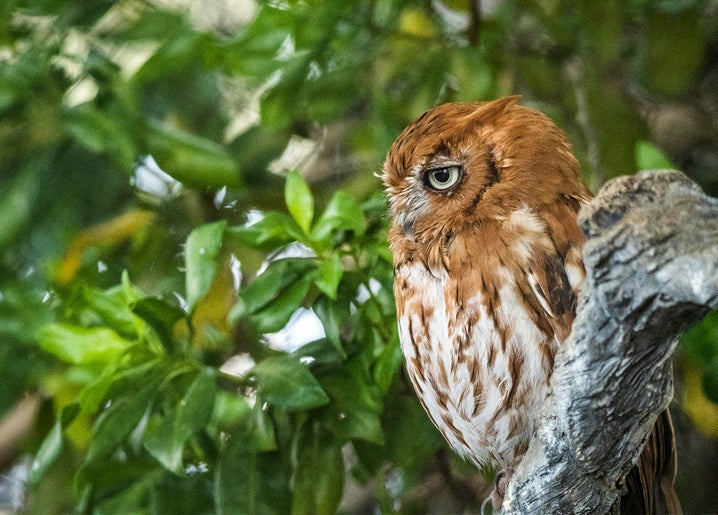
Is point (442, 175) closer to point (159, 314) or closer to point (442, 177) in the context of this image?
point (442, 177)

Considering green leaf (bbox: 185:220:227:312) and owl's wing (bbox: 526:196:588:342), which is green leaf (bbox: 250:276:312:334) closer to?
green leaf (bbox: 185:220:227:312)

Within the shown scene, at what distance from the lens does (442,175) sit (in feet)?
4.05

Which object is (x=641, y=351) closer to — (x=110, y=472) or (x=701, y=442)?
(x=110, y=472)

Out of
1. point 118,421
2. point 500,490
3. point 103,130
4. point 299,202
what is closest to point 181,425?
point 118,421

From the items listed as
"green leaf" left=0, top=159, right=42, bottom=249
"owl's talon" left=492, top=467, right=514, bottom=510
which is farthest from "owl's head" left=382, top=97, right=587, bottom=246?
"green leaf" left=0, top=159, right=42, bottom=249

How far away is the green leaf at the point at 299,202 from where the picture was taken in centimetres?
136

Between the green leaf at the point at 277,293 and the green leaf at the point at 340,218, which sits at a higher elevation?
the green leaf at the point at 340,218

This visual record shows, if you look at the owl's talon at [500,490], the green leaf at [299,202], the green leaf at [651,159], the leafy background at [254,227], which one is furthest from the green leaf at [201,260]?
the green leaf at [651,159]

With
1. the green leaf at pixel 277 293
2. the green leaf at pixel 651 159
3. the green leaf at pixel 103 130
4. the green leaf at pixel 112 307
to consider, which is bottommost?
the green leaf at pixel 112 307

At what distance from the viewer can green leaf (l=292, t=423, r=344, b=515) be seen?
1392 millimetres

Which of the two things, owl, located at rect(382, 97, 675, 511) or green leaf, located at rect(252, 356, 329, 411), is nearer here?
owl, located at rect(382, 97, 675, 511)

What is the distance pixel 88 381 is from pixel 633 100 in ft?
5.42

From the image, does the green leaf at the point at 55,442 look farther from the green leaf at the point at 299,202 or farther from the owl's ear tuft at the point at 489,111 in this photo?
the owl's ear tuft at the point at 489,111

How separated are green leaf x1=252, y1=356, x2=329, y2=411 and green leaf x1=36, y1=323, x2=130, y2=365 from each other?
0.28 m
